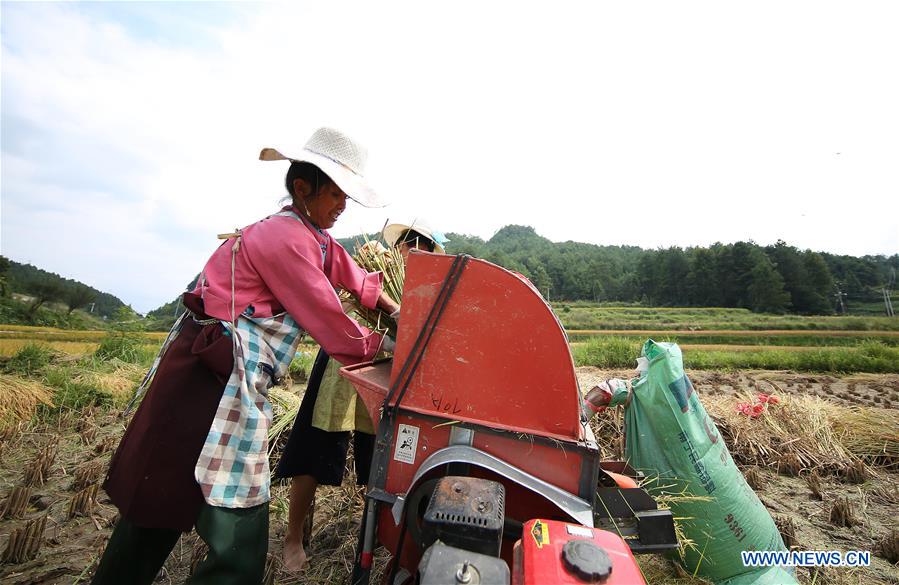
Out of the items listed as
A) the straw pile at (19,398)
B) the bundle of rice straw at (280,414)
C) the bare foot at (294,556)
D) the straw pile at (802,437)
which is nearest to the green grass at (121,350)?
the straw pile at (19,398)

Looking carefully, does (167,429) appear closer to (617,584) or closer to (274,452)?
(617,584)

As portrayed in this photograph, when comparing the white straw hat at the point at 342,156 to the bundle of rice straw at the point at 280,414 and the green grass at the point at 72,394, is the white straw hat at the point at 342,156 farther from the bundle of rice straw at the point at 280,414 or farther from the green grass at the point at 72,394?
the green grass at the point at 72,394

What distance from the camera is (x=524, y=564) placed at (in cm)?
118

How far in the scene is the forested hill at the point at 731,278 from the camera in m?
53.6

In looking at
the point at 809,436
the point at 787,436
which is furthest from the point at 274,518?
the point at 809,436

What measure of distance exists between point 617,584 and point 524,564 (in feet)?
0.81

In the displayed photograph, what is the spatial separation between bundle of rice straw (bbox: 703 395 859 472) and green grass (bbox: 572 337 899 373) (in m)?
9.37

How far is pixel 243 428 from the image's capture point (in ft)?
5.38

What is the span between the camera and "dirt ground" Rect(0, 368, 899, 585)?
2511 millimetres

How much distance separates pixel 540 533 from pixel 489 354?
0.62m

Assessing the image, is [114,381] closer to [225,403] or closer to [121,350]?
[121,350]

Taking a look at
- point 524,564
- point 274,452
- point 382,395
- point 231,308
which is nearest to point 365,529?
point 382,395

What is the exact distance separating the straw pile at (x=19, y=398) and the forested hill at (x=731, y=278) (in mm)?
39230

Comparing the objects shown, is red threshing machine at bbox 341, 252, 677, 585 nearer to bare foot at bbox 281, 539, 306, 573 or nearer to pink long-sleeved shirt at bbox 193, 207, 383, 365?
pink long-sleeved shirt at bbox 193, 207, 383, 365
